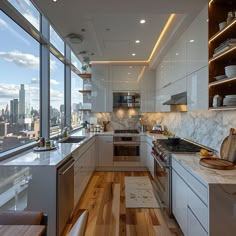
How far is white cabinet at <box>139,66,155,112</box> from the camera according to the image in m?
5.61

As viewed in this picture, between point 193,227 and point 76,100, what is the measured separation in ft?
15.2

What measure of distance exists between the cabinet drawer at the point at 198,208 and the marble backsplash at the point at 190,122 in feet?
2.80

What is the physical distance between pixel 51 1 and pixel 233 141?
2479 mm

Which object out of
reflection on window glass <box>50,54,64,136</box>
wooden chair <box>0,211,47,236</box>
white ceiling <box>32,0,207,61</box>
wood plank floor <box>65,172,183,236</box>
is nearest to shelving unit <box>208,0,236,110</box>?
white ceiling <box>32,0,207,61</box>

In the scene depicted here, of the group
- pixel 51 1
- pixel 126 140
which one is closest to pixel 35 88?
pixel 51 1

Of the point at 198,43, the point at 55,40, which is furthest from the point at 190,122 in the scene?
the point at 55,40

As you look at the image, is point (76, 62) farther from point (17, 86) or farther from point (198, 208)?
point (198, 208)

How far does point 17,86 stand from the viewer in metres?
2.86

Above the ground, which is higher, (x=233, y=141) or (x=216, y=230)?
(x=233, y=141)

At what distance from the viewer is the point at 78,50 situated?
4449 mm

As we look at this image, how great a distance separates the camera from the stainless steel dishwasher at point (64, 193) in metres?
2.28

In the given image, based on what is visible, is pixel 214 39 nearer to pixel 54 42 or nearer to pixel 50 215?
pixel 50 215

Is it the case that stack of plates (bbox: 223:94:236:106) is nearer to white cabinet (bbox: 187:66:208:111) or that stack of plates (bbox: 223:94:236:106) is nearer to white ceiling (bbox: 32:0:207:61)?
white cabinet (bbox: 187:66:208:111)

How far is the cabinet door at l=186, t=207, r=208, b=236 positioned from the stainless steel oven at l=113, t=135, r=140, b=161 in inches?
120
